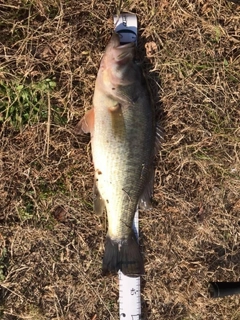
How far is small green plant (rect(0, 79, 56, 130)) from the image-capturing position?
282 centimetres

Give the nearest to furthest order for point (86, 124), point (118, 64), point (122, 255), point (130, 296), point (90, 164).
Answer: point (118, 64)
point (86, 124)
point (122, 255)
point (90, 164)
point (130, 296)

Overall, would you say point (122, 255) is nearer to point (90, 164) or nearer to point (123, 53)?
point (90, 164)

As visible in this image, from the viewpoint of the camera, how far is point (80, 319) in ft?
10.1

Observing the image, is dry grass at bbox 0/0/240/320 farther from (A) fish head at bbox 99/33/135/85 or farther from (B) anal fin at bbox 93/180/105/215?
(A) fish head at bbox 99/33/135/85

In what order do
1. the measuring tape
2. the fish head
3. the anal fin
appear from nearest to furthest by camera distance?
the fish head < the anal fin < the measuring tape

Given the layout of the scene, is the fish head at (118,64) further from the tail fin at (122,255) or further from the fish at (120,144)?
the tail fin at (122,255)

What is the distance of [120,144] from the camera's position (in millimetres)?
2607

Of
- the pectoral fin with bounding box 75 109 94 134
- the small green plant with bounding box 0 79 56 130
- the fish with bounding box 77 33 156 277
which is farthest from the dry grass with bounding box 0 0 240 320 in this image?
the fish with bounding box 77 33 156 277

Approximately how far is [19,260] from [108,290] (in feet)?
2.49

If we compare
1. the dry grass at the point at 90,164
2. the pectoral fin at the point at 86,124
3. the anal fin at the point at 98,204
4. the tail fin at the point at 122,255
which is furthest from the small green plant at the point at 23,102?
the tail fin at the point at 122,255

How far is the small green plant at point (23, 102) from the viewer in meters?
2.82

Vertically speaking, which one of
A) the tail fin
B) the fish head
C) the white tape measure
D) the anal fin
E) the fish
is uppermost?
the fish head

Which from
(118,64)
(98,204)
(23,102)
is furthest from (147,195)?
(23,102)

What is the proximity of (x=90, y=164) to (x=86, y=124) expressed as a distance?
37cm
